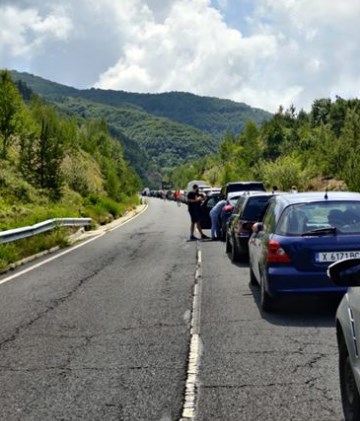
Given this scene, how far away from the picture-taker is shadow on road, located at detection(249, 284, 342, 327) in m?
7.88

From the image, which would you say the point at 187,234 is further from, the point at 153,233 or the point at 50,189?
the point at 50,189

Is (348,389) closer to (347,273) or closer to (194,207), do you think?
(347,273)

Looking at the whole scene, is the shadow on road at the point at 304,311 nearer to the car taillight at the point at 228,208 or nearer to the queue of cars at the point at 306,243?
the queue of cars at the point at 306,243

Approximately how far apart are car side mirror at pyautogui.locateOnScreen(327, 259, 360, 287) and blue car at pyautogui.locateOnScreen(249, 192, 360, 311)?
4508mm

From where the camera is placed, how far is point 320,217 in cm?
864

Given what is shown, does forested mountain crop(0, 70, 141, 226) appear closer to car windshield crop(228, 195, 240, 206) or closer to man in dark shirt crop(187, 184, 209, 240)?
man in dark shirt crop(187, 184, 209, 240)

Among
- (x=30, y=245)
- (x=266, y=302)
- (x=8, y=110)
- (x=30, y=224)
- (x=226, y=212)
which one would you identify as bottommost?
(x=30, y=245)

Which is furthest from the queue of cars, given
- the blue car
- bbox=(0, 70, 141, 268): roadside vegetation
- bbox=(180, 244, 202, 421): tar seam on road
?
bbox=(0, 70, 141, 268): roadside vegetation

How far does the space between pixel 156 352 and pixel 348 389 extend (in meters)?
2.68

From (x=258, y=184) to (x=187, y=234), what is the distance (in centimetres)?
405

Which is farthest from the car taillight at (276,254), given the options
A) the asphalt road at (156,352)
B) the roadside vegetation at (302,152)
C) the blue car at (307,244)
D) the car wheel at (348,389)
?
the roadside vegetation at (302,152)

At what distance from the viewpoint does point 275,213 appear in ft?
29.6

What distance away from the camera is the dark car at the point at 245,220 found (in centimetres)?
1409

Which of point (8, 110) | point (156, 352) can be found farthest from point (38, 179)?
point (156, 352)
